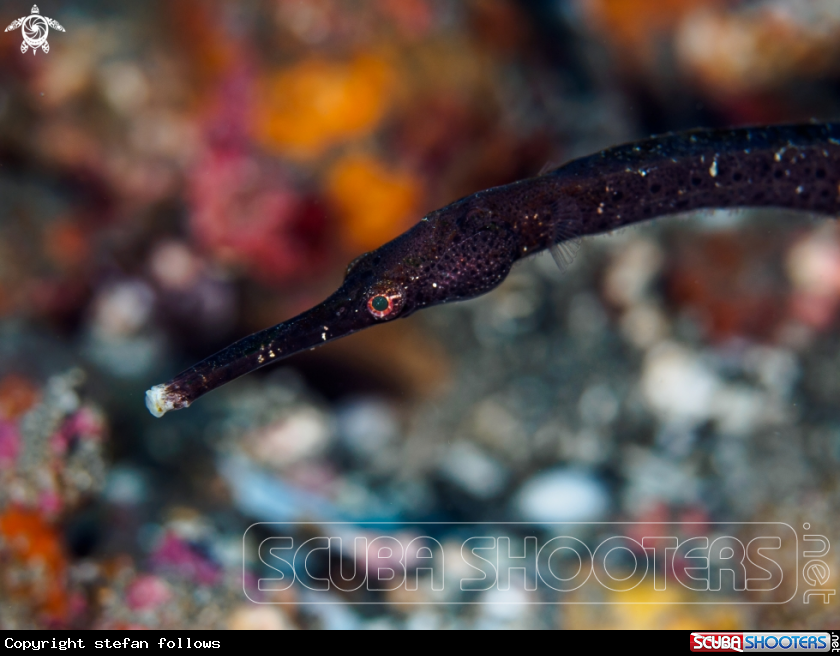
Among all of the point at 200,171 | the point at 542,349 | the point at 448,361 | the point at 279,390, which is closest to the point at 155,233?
the point at 200,171

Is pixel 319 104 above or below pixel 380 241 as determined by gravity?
above

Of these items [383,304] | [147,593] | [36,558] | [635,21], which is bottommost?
[147,593]

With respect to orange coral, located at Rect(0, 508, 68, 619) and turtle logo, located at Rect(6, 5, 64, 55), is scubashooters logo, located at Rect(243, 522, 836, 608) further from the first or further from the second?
turtle logo, located at Rect(6, 5, 64, 55)

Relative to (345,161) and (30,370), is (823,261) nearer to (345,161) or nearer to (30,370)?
(345,161)

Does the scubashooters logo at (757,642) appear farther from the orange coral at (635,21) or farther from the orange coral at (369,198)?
the orange coral at (635,21)

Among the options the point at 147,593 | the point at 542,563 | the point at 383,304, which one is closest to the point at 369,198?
the point at 383,304

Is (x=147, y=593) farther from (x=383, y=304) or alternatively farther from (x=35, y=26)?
→ (x=35, y=26)

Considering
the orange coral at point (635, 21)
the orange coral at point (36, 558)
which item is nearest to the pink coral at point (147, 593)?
Answer: the orange coral at point (36, 558)
